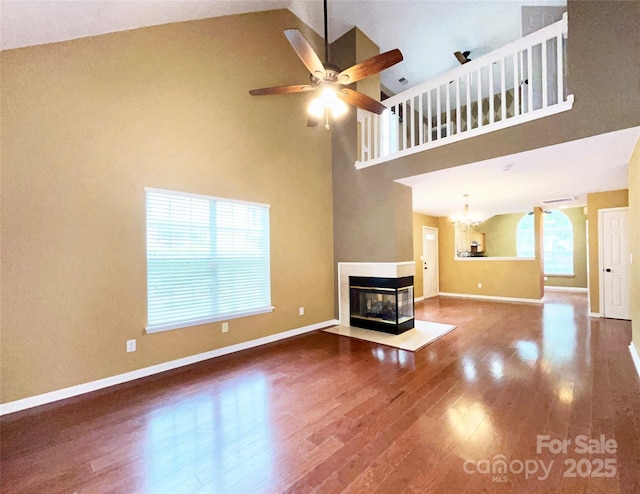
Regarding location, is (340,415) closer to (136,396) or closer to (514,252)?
(136,396)

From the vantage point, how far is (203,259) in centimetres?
355

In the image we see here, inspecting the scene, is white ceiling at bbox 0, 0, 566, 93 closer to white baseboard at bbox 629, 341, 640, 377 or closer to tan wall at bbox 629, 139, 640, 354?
tan wall at bbox 629, 139, 640, 354

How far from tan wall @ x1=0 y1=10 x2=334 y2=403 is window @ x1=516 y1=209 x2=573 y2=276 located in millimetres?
9438

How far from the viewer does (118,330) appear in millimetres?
2906

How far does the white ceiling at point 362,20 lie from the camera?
2363mm

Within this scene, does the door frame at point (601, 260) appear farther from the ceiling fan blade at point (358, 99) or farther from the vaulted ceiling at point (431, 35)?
the ceiling fan blade at point (358, 99)

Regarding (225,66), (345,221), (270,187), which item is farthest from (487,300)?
(225,66)

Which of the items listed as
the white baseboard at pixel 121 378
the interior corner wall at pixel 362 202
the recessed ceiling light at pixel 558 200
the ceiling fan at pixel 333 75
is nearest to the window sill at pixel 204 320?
the white baseboard at pixel 121 378

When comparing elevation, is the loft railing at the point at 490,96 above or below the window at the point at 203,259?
above

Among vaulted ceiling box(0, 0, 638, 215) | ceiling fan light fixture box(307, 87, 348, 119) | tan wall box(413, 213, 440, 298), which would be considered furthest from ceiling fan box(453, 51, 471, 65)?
ceiling fan light fixture box(307, 87, 348, 119)

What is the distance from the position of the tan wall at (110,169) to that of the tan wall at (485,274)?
19.6ft

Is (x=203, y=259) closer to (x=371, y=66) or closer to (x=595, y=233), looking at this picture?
(x=371, y=66)

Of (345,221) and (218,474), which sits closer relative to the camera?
(218,474)

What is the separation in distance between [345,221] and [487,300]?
5047 millimetres
